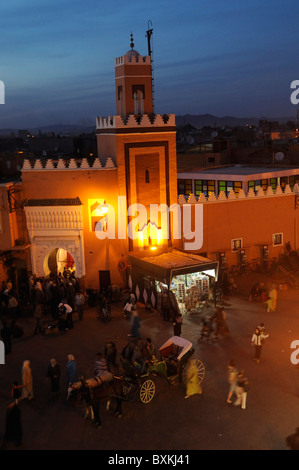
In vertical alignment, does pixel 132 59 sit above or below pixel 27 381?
above

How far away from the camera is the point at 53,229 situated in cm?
2242

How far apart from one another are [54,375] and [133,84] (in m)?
13.9

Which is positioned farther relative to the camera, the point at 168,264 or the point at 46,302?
the point at 46,302

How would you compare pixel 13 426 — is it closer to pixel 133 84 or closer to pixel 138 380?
pixel 138 380

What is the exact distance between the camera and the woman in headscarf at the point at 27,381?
43.9 feet

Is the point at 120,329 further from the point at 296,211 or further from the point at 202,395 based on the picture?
the point at 296,211

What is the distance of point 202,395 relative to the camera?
44.7ft

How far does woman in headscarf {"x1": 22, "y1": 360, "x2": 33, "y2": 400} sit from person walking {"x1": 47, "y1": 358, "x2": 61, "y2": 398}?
52cm

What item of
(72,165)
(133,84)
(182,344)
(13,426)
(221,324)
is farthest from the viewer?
(133,84)

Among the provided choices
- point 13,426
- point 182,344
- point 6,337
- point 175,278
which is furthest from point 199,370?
point 6,337

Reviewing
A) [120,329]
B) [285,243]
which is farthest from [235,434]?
[285,243]

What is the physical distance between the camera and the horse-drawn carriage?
12656mm

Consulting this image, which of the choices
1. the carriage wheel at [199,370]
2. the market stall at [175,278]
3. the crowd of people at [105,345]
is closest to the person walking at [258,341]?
the crowd of people at [105,345]

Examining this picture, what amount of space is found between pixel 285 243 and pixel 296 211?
183 cm
